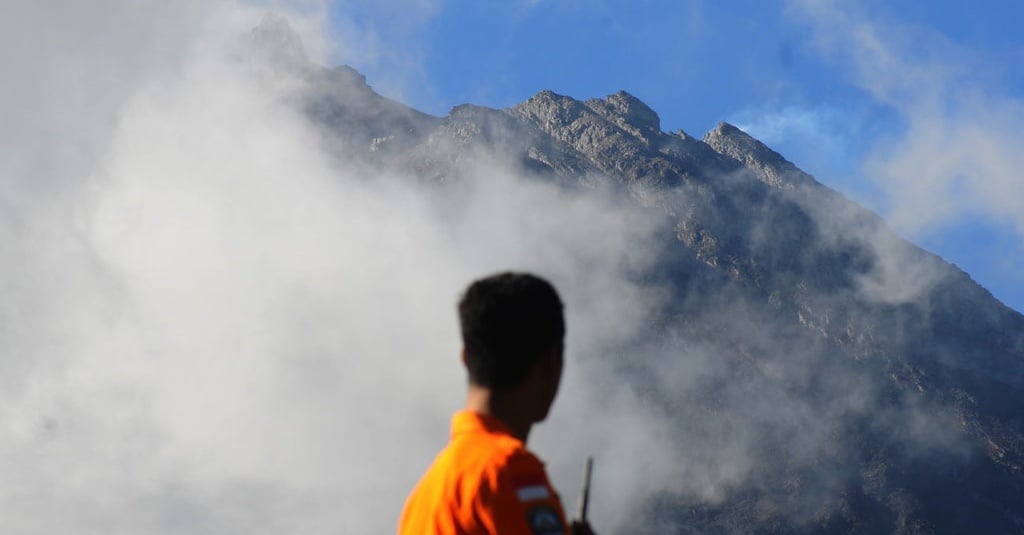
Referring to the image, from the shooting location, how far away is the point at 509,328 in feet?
11.4

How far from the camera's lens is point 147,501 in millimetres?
122438

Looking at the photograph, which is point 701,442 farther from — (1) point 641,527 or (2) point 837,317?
(2) point 837,317

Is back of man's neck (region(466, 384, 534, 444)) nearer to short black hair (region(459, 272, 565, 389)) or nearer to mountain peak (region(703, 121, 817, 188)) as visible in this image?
short black hair (region(459, 272, 565, 389))

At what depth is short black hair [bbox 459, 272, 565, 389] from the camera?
137 inches

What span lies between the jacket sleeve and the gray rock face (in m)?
107

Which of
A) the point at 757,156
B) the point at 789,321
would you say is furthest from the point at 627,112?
the point at 789,321

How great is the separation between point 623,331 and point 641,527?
2988 cm

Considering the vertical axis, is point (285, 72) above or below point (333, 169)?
above

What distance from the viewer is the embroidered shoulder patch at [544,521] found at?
306 cm

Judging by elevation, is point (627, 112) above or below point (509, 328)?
above

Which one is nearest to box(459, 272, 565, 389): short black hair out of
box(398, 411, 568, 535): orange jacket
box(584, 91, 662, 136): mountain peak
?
box(398, 411, 568, 535): orange jacket

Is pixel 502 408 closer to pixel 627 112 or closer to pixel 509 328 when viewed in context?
pixel 509 328

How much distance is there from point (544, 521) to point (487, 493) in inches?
6.6

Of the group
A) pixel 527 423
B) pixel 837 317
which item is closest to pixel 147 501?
pixel 837 317
